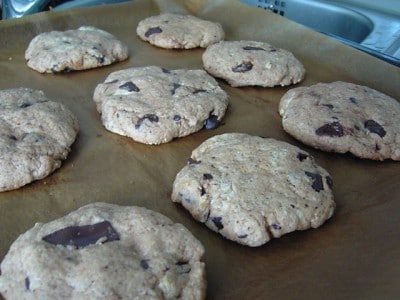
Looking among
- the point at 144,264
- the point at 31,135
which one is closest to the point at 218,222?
the point at 144,264

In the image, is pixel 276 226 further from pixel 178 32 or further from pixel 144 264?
pixel 178 32

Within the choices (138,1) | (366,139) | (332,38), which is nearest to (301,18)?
(332,38)

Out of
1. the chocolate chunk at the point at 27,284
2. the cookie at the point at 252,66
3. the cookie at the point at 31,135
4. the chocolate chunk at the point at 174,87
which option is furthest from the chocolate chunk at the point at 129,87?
the chocolate chunk at the point at 27,284

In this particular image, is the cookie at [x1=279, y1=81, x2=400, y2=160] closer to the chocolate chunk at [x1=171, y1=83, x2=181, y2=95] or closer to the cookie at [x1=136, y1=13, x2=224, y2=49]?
the chocolate chunk at [x1=171, y1=83, x2=181, y2=95]

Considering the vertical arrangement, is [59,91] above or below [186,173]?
below

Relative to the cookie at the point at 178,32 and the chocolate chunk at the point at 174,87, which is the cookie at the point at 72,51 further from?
the chocolate chunk at the point at 174,87

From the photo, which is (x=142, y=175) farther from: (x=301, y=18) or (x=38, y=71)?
(x=301, y=18)
